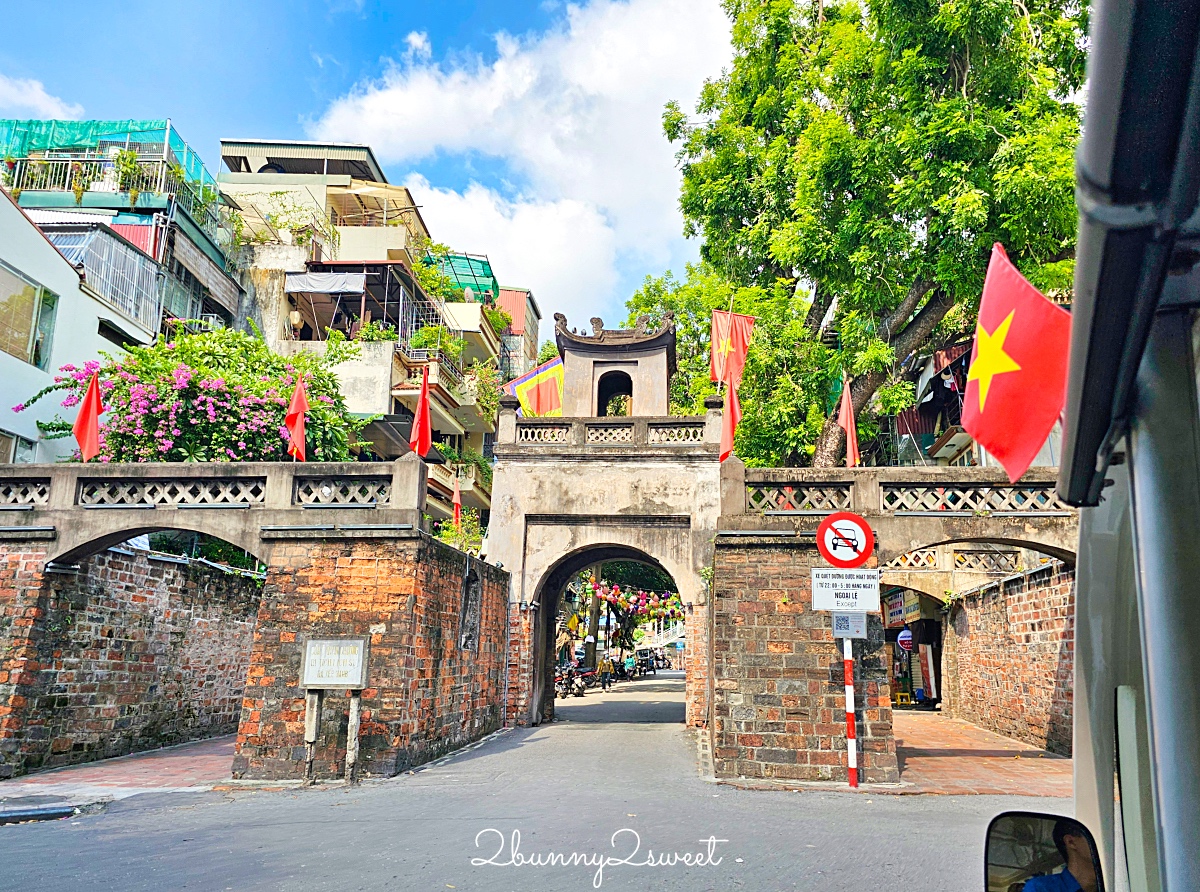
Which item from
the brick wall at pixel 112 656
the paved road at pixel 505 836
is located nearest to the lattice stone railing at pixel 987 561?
the paved road at pixel 505 836

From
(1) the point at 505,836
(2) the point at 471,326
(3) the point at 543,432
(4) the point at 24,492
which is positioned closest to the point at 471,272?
(2) the point at 471,326

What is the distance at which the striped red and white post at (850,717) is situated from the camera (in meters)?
9.19

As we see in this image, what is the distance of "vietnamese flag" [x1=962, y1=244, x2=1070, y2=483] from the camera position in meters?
2.36

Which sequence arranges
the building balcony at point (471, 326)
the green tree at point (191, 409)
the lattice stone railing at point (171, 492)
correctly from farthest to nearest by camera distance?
the building balcony at point (471, 326) → the green tree at point (191, 409) → the lattice stone railing at point (171, 492)

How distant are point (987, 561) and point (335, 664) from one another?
1438cm

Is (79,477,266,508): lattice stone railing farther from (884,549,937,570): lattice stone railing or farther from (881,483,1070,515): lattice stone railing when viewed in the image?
(884,549,937,570): lattice stone railing

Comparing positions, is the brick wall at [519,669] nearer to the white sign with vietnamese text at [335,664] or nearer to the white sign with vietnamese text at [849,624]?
the white sign with vietnamese text at [335,664]

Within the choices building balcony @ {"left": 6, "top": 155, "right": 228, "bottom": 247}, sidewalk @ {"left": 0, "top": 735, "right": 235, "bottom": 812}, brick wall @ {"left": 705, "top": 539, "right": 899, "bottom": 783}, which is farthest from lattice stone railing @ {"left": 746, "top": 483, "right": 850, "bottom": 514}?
building balcony @ {"left": 6, "top": 155, "right": 228, "bottom": 247}

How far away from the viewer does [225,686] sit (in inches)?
558

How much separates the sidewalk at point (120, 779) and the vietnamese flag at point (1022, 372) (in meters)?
8.68

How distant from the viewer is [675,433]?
1680 centimetres

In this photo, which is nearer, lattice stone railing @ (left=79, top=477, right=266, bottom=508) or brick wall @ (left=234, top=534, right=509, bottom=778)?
brick wall @ (left=234, top=534, right=509, bottom=778)

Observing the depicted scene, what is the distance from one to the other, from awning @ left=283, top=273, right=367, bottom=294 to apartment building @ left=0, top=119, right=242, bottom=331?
167cm

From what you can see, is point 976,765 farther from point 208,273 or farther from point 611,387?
point 208,273
